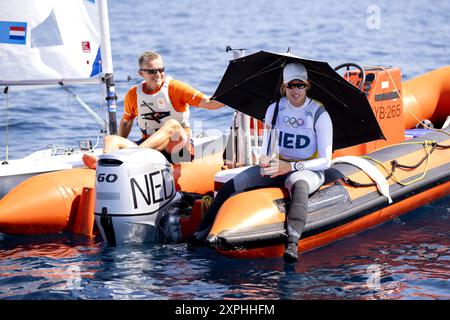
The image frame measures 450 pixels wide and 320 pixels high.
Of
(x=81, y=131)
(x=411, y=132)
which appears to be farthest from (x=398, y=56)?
A: (x=411, y=132)

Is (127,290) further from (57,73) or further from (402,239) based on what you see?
(57,73)

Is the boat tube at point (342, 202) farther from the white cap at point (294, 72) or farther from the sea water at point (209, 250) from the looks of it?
the white cap at point (294, 72)

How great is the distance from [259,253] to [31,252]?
178 centimetres

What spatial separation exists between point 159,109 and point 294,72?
157 cm

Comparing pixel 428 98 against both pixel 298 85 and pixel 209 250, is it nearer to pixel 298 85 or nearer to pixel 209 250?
pixel 298 85

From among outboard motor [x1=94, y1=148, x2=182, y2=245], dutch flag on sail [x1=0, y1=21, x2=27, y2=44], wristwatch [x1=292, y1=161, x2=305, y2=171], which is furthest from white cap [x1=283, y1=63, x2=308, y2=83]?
dutch flag on sail [x1=0, y1=21, x2=27, y2=44]

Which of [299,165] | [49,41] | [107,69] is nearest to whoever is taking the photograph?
[299,165]

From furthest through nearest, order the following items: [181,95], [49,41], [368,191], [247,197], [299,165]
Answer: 1. [49,41]
2. [181,95]
3. [368,191]
4. [299,165]
5. [247,197]

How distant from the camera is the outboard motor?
6.81m

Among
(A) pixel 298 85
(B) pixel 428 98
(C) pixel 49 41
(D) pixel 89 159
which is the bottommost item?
(D) pixel 89 159

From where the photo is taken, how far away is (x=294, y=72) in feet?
22.1

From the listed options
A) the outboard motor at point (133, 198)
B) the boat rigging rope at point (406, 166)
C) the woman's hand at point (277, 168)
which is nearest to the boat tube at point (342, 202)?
the boat rigging rope at point (406, 166)

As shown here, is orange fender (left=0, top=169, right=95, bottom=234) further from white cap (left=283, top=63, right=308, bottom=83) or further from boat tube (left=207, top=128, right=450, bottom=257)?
white cap (left=283, top=63, right=308, bottom=83)

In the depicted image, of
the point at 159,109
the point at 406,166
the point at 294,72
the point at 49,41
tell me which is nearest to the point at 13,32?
the point at 49,41
